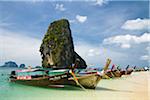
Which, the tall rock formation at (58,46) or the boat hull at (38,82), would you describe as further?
the tall rock formation at (58,46)

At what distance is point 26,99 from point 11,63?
229ft

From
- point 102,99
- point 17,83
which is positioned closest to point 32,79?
point 17,83

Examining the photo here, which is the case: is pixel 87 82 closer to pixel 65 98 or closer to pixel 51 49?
pixel 65 98

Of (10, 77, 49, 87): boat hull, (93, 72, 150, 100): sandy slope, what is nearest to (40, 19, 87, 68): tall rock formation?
(93, 72, 150, 100): sandy slope

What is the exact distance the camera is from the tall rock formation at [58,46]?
42.6 metres

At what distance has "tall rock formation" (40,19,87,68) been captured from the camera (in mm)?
42562

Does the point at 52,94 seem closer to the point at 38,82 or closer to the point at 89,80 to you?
the point at 89,80

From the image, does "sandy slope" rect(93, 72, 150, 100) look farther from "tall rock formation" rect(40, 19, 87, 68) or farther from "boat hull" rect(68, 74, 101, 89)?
"tall rock formation" rect(40, 19, 87, 68)

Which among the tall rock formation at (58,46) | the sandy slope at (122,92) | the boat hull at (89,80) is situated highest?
the tall rock formation at (58,46)

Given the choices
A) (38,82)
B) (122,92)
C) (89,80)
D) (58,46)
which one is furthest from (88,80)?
(58,46)

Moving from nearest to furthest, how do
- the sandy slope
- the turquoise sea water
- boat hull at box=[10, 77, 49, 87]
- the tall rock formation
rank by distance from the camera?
the sandy slope → the turquoise sea water → boat hull at box=[10, 77, 49, 87] → the tall rock formation

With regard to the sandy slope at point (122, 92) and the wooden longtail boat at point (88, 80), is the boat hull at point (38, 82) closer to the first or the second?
the wooden longtail boat at point (88, 80)

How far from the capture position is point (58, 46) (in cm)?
4331

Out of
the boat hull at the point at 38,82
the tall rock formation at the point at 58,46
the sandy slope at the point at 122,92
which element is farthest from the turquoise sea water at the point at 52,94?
the tall rock formation at the point at 58,46
